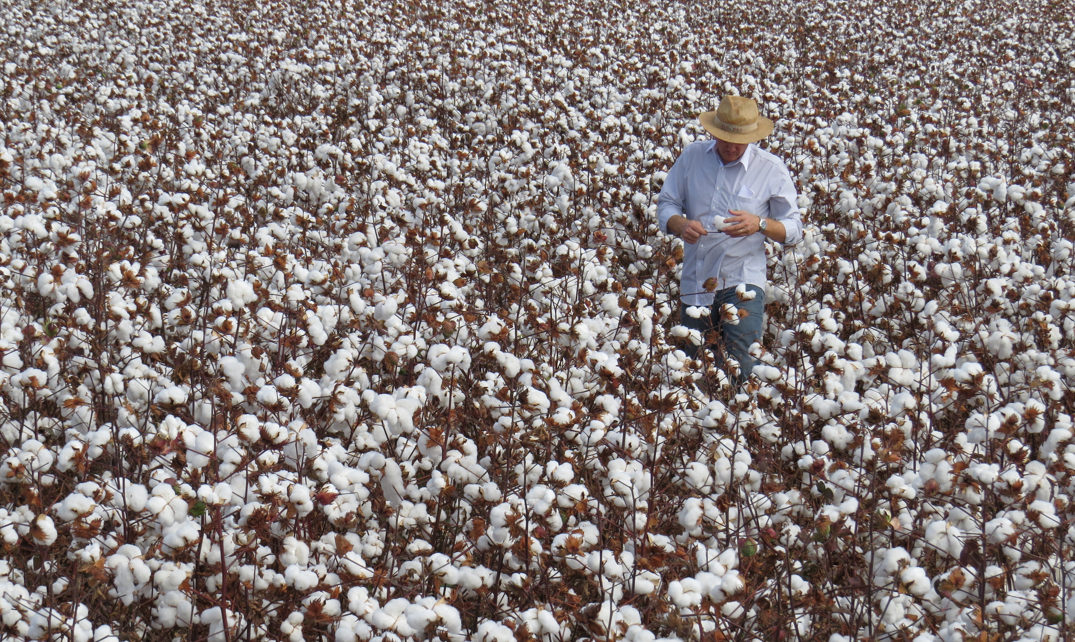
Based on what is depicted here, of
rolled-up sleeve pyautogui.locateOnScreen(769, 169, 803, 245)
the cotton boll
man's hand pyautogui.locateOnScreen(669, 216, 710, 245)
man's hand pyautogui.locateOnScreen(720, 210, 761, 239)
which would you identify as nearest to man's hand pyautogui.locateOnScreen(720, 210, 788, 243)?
man's hand pyautogui.locateOnScreen(720, 210, 761, 239)

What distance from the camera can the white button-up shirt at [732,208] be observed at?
4410 mm

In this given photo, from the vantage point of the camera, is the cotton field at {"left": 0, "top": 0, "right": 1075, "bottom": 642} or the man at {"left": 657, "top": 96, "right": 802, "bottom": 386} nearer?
the cotton field at {"left": 0, "top": 0, "right": 1075, "bottom": 642}

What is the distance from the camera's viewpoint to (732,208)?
442 centimetres

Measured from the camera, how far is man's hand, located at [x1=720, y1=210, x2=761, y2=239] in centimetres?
410

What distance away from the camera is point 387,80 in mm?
9055

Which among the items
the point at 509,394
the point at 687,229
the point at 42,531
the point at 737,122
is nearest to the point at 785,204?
the point at 737,122

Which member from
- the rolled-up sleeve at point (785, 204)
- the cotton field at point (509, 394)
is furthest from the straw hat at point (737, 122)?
the cotton field at point (509, 394)

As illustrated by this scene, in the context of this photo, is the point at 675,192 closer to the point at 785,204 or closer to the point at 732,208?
the point at 732,208

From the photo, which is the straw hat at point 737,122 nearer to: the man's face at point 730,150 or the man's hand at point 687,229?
the man's face at point 730,150

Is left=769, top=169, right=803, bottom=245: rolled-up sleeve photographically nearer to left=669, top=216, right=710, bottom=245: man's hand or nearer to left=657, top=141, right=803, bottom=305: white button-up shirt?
left=657, top=141, right=803, bottom=305: white button-up shirt

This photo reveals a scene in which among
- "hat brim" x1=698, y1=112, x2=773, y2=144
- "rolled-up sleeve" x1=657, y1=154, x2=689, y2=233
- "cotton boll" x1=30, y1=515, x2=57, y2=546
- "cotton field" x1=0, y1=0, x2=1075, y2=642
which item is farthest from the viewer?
"rolled-up sleeve" x1=657, y1=154, x2=689, y2=233

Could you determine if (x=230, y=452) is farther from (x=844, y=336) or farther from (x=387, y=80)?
(x=387, y=80)

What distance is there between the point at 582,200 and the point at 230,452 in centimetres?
416

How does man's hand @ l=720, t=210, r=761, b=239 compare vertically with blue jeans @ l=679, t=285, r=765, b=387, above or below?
above
